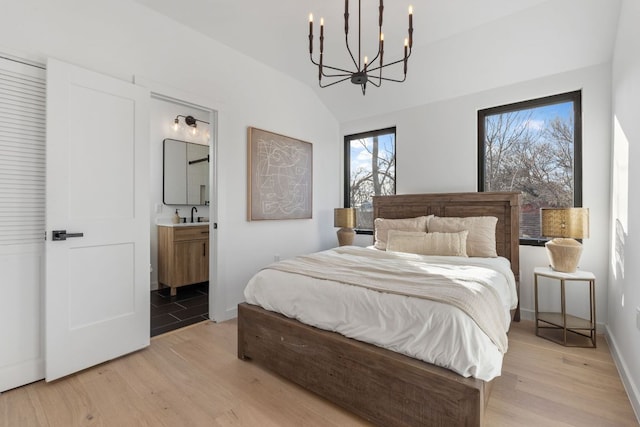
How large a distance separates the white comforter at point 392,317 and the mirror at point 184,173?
2683 mm

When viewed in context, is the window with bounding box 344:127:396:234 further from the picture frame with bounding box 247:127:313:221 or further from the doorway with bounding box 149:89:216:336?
the doorway with bounding box 149:89:216:336

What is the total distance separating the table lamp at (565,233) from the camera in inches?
96.9

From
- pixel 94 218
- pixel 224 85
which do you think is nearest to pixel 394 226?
pixel 224 85

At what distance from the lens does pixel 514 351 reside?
2.38 metres

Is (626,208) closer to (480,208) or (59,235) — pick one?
(480,208)

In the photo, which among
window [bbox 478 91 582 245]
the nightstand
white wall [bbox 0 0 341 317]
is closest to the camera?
white wall [bbox 0 0 341 317]

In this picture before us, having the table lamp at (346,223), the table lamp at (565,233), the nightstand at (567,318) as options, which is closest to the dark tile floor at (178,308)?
the table lamp at (346,223)

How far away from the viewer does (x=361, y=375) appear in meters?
1.61

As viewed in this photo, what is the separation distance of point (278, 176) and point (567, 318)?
320 centimetres

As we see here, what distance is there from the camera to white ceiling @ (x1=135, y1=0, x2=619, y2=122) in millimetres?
2476

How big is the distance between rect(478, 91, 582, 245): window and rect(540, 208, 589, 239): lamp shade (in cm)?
47

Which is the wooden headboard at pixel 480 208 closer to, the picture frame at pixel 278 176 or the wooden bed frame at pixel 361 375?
the picture frame at pixel 278 176

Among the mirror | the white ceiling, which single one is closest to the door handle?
the white ceiling

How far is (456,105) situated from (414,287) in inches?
104
